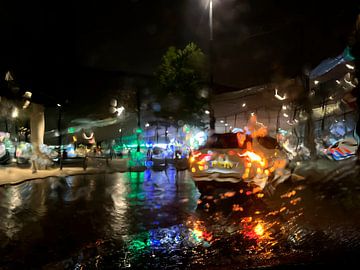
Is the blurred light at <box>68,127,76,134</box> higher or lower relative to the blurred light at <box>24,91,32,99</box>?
lower

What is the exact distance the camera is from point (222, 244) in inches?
205

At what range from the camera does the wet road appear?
179 inches

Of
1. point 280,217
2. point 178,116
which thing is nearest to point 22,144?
point 178,116

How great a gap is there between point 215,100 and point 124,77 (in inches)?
564

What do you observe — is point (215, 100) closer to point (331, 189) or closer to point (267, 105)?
point (267, 105)

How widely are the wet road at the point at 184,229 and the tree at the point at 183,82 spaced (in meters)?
15.5

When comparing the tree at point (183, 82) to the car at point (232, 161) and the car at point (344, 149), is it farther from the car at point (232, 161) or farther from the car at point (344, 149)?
the car at point (232, 161)

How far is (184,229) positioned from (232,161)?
8.37ft

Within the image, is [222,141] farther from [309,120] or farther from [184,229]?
[309,120]

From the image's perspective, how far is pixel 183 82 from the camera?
2527 centimetres

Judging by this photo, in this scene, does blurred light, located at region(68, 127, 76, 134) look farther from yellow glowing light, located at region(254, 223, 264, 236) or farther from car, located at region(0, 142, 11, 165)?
yellow glowing light, located at region(254, 223, 264, 236)

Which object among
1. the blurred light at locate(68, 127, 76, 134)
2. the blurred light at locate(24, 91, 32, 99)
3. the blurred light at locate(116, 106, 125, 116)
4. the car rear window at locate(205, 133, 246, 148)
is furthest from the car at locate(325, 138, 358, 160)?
the blurred light at locate(68, 127, 76, 134)

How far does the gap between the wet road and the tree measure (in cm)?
1555

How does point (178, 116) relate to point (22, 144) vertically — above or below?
A: above
